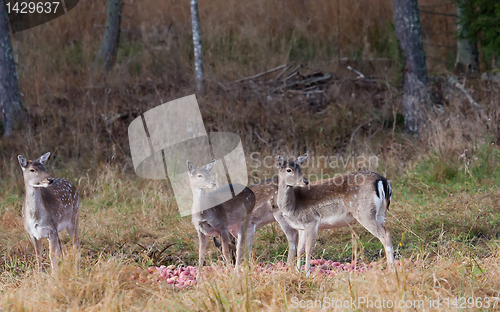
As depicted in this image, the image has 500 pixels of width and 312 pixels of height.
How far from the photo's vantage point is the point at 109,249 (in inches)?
272

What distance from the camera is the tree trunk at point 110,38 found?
46.3ft

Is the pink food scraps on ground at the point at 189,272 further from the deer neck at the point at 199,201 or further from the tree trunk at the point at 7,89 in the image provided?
the tree trunk at the point at 7,89

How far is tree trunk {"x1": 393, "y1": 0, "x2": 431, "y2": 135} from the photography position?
36.7 feet

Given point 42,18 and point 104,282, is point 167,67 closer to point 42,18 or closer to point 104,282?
point 42,18

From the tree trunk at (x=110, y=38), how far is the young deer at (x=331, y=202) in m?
9.11

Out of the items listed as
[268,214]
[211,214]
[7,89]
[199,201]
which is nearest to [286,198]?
[268,214]

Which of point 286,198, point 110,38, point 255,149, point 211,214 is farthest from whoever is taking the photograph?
point 110,38

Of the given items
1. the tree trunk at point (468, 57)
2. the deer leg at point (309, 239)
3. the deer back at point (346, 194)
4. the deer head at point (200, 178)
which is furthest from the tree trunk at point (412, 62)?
the deer head at point (200, 178)

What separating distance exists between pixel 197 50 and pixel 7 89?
4101 millimetres

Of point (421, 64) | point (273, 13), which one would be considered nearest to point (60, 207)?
point (421, 64)

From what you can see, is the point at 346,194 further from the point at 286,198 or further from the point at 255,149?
the point at 255,149

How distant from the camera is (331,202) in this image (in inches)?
249

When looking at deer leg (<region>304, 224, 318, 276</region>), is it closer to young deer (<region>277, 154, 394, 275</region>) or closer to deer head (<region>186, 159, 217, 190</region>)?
young deer (<region>277, 154, 394, 275</region>)

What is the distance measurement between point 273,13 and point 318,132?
6.15 m
